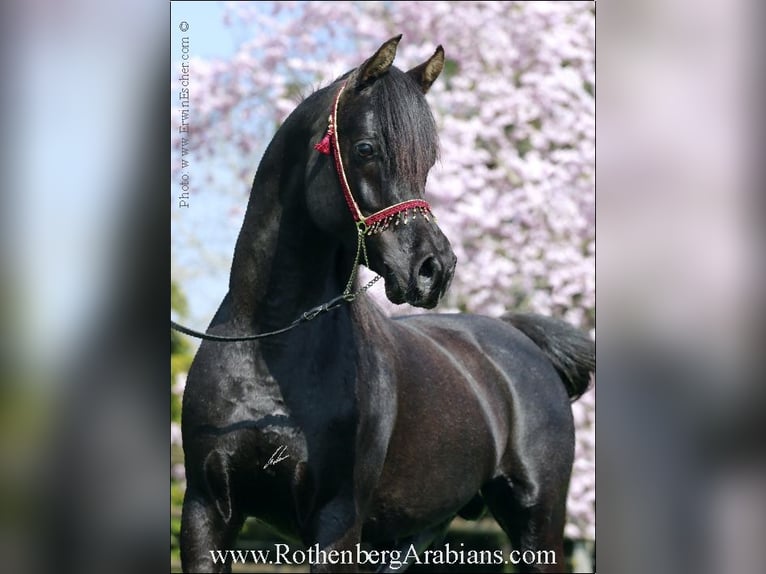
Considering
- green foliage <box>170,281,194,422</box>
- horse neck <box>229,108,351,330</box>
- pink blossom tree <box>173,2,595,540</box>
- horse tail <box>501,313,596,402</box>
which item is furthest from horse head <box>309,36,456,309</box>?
pink blossom tree <box>173,2,595,540</box>

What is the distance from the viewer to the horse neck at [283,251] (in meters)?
4.18

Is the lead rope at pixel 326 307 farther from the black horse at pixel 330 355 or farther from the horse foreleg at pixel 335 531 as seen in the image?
the horse foreleg at pixel 335 531

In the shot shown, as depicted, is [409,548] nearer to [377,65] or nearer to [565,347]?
[565,347]

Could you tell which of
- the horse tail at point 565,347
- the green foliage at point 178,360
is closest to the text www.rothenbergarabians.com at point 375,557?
the horse tail at point 565,347

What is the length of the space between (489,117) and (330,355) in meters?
3.85

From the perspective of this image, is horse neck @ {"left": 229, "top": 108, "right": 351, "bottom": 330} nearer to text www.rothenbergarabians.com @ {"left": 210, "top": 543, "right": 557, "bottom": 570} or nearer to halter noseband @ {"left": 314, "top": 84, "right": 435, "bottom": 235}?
halter noseband @ {"left": 314, "top": 84, "right": 435, "bottom": 235}

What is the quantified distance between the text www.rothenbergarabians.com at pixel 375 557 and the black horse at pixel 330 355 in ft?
0.13

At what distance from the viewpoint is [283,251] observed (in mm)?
4191

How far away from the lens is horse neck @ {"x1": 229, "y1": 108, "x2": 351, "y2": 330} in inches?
165

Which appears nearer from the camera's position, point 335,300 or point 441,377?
point 335,300
